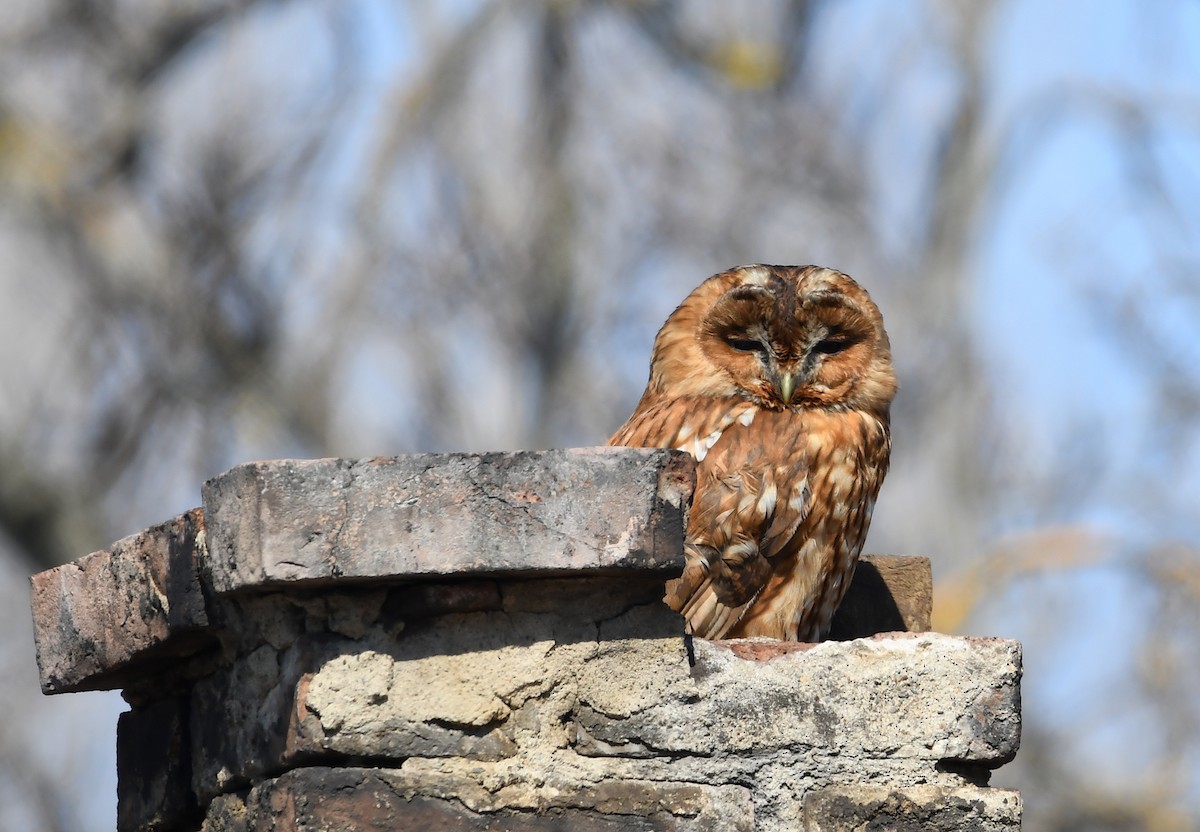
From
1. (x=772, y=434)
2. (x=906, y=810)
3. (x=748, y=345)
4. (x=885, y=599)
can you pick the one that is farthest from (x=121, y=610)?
(x=748, y=345)

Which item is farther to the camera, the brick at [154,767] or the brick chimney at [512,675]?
the brick at [154,767]

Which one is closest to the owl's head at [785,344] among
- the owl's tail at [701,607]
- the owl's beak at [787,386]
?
the owl's beak at [787,386]

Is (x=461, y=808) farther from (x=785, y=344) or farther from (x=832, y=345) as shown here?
(x=832, y=345)

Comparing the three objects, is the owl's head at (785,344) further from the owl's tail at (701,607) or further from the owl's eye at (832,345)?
the owl's tail at (701,607)

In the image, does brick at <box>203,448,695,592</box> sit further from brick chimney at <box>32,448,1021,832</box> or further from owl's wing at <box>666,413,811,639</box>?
owl's wing at <box>666,413,811,639</box>

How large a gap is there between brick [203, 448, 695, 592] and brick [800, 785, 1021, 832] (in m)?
0.44

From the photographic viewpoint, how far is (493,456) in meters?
2.80

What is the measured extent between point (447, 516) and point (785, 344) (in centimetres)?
191

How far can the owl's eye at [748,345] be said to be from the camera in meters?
4.58

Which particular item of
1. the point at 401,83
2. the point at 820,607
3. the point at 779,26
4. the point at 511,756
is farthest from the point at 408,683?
the point at 779,26

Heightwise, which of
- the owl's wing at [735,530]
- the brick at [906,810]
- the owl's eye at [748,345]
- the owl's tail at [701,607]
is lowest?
the brick at [906,810]

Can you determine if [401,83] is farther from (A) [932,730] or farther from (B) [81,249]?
(A) [932,730]

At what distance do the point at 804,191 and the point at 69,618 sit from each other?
15.1 meters

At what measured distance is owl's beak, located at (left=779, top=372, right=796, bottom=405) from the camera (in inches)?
175
